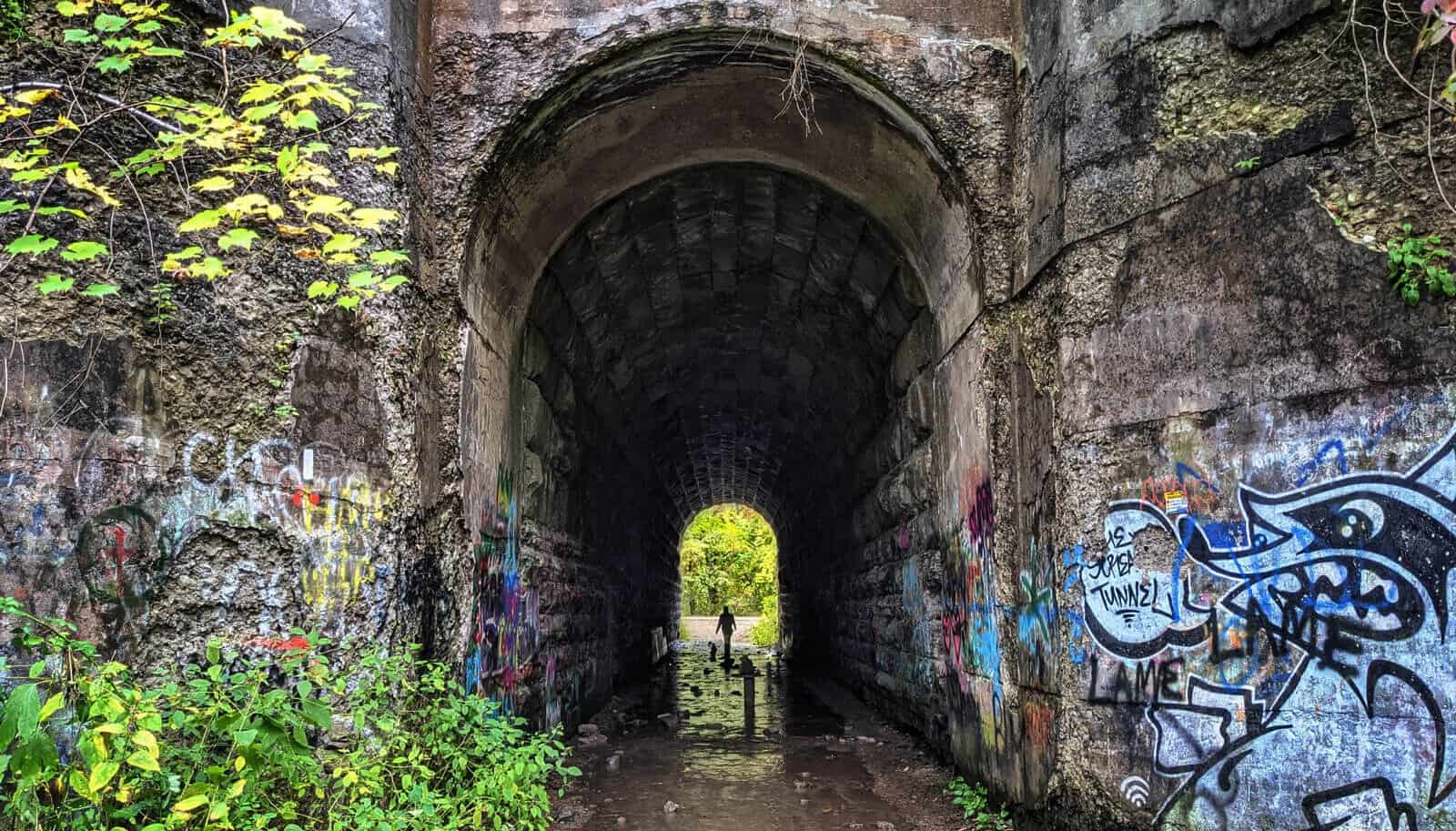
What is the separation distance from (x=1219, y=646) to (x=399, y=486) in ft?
13.1

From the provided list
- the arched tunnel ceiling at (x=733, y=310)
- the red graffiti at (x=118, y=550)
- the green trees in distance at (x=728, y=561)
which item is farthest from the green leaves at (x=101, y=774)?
the green trees in distance at (x=728, y=561)

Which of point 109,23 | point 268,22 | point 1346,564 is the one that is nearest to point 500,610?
point 268,22

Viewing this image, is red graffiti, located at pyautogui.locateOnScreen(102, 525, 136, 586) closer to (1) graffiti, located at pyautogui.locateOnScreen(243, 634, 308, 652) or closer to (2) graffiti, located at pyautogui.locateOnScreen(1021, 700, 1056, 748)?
(1) graffiti, located at pyautogui.locateOnScreen(243, 634, 308, 652)

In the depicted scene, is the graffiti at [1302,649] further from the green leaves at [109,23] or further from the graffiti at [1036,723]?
the green leaves at [109,23]

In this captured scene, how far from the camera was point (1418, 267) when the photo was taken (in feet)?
12.9

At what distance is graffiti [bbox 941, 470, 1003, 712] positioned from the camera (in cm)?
592

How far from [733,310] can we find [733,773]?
519 cm

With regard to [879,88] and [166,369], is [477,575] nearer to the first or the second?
[166,369]

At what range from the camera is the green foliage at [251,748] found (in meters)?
3.43

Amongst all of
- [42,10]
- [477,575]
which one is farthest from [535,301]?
[42,10]

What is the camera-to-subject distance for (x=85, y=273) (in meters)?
4.58

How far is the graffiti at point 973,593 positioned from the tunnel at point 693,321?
58cm

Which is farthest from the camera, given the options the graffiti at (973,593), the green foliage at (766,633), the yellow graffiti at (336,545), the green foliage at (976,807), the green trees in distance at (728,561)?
the green trees in distance at (728,561)

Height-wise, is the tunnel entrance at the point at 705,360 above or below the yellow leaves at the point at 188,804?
above
